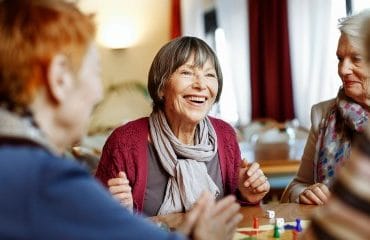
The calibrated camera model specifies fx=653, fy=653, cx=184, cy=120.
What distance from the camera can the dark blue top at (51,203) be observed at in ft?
3.22

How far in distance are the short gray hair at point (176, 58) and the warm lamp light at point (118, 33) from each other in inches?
229

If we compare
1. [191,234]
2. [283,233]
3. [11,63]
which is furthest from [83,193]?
[283,233]

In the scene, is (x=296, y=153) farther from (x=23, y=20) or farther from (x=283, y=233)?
(x=23, y=20)

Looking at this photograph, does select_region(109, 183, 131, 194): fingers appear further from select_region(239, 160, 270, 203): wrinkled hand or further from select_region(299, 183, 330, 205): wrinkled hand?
select_region(299, 183, 330, 205): wrinkled hand

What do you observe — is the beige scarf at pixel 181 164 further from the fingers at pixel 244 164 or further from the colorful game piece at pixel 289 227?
the colorful game piece at pixel 289 227

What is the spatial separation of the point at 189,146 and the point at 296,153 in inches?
95.2

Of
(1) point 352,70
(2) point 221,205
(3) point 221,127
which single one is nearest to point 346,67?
(1) point 352,70

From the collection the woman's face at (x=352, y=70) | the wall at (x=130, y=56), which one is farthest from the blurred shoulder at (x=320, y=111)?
the wall at (x=130, y=56)

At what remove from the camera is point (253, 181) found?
7.27ft

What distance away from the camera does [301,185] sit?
8.35 feet

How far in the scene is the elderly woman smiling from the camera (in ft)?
7.36

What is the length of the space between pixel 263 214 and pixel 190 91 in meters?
0.51

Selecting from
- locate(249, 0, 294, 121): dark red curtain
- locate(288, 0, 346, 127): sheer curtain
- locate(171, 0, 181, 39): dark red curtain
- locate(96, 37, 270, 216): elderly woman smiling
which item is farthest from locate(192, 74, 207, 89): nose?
locate(171, 0, 181, 39): dark red curtain

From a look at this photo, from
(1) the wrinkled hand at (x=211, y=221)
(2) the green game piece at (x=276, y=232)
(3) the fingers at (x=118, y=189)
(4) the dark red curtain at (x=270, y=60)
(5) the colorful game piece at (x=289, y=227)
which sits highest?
(1) the wrinkled hand at (x=211, y=221)
